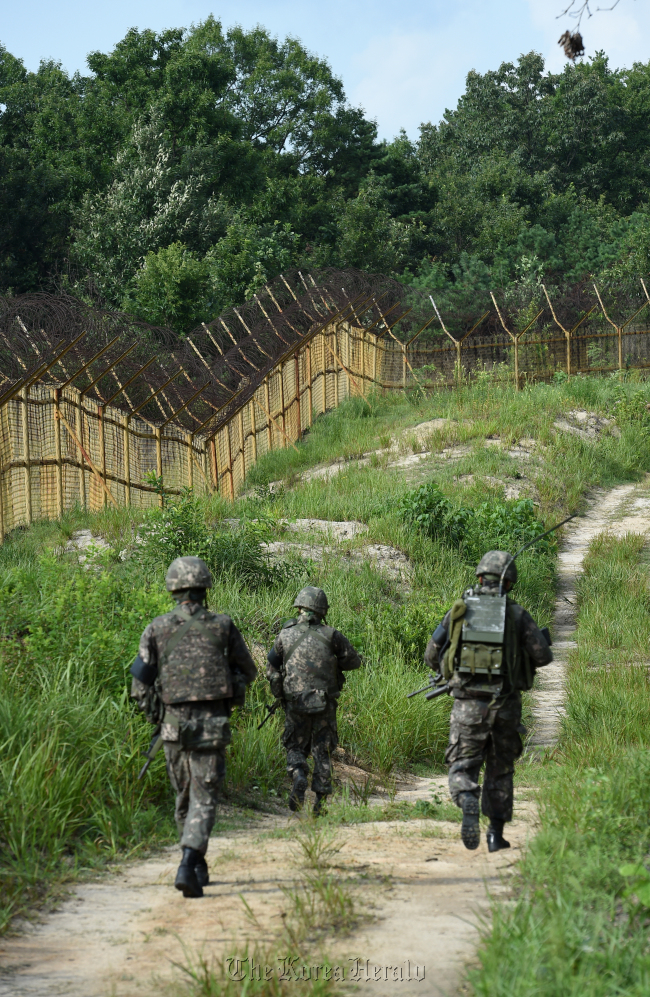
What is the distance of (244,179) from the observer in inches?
1228

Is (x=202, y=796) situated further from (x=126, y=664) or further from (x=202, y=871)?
(x=126, y=664)

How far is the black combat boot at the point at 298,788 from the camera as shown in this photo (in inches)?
227

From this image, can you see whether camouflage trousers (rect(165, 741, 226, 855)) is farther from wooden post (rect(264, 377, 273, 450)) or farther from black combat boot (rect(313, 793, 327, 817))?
wooden post (rect(264, 377, 273, 450))

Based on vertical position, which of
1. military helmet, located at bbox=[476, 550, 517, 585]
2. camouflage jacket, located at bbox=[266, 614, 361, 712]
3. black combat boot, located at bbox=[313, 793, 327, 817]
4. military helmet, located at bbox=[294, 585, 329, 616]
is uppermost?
military helmet, located at bbox=[476, 550, 517, 585]

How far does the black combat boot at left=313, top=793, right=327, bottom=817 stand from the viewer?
18.7 ft

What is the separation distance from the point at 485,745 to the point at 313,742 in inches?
46.2

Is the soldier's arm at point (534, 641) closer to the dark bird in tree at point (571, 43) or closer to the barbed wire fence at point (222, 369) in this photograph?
the dark bird in tree at point (571, 43)

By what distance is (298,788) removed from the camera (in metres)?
5.77

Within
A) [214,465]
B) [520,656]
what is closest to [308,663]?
[520,656]

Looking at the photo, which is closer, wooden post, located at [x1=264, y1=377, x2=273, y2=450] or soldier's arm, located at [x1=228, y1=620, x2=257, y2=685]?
soldier's arm, located at [x1=228, y1=620, x2=257, y2=685]

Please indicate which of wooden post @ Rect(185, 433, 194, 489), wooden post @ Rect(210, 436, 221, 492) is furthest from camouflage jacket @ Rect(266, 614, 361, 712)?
wooden post @ Rect(210, 436, 221, 492)

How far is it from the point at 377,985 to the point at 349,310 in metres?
18.9

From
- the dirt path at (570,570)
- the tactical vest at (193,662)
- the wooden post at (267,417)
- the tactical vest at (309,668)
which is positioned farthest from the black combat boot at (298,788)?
the wooden post at (267,417)

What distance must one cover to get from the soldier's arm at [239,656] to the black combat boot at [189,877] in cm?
78
